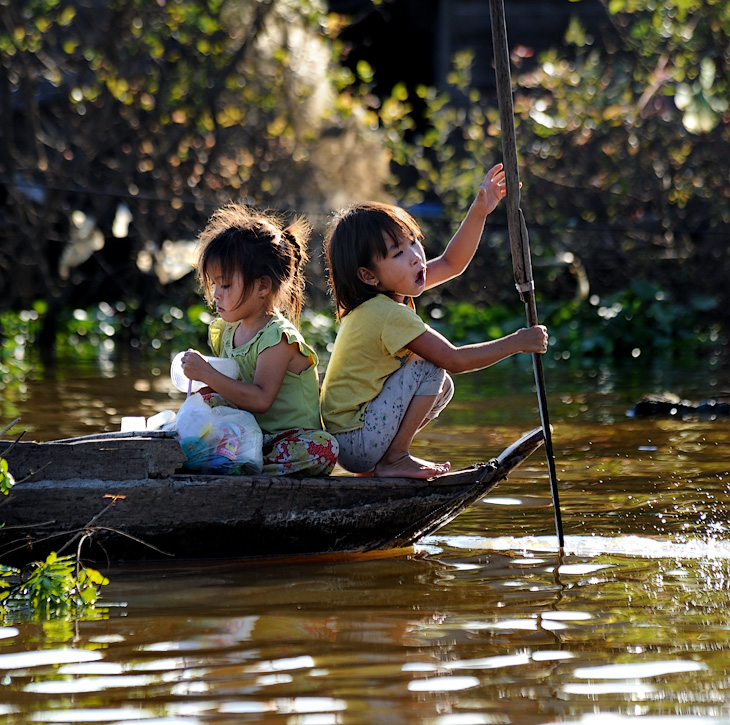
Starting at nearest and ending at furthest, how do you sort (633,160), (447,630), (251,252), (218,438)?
1. (447,630)
2. (218,438)
3. (251,252)
4. (633,160)

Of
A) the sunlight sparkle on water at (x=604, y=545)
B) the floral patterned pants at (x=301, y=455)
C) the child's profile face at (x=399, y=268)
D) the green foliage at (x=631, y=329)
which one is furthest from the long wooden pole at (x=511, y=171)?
the green foliage at (x=631, y=329)

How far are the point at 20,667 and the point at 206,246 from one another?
1695 millimetres

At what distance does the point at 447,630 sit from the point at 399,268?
4.71 feet

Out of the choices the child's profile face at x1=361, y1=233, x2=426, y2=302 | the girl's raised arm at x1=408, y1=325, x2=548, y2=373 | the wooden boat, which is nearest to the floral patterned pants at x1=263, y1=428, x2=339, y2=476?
the wooden boat

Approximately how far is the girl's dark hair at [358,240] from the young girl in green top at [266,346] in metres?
0.15

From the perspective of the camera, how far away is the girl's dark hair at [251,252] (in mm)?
3912

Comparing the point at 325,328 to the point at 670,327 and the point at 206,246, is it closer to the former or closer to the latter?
the point at 670,327

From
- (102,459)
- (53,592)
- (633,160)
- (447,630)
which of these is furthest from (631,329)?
(53,592)

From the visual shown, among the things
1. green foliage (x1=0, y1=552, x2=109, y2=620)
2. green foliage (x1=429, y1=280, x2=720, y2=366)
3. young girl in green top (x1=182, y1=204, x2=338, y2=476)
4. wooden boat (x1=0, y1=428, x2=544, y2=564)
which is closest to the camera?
green foliage (x1=0, y1=552, x2=109, y2=620)

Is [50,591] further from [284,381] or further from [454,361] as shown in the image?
[454,361]

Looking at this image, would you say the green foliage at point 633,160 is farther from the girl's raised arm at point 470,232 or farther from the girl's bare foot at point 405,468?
the girl's bare foot at point 405,468

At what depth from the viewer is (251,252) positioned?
3918mm

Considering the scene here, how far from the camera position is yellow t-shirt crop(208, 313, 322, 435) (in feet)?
12.9

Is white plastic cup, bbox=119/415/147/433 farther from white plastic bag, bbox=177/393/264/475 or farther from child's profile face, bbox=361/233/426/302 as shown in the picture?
child's profile face, bbox=361/233/426/302
